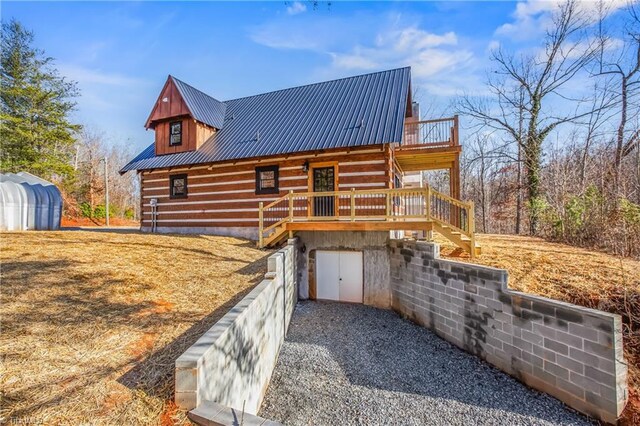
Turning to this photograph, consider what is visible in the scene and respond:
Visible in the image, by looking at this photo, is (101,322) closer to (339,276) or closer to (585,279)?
(339,276)

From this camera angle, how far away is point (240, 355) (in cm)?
388

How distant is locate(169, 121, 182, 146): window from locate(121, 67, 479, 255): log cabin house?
59mm

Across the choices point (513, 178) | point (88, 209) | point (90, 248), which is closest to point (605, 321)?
point (90, 248)

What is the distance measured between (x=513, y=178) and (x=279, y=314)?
25.4 m

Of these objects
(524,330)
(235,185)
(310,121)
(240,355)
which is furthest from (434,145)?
(240,355)

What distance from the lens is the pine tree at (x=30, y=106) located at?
20.5 metres

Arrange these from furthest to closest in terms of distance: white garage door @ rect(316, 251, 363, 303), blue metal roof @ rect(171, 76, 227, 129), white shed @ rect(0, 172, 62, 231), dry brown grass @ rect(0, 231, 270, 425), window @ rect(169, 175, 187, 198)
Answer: blue metal roof @ rect(171, 76, 227, 129)
window @ rect(169, 175, 187, 198)
white shed @ rect(0, 172, 62, 231)
white garage door @ rect(316, 251, 363, 303)
dry brown grass @ rect(0, 231, 270, 425)

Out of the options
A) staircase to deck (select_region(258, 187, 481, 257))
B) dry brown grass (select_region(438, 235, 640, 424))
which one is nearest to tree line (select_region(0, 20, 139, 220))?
staircase to deck (select_region(258, 187, 481, 257))

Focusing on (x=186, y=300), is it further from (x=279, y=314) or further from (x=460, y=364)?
(x=460, y=364)

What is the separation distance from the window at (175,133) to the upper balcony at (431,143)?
10241 millimetres

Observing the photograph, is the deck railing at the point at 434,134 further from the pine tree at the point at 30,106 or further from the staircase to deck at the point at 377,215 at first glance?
the pine tree at the point at 30,106

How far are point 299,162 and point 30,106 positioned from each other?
23.7 metres

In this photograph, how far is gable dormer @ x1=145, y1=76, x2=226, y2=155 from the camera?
13.5 m

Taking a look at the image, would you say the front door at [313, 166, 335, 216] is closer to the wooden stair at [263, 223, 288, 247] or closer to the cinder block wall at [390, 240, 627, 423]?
the wooden stair at [263, 223, 288, 247]
